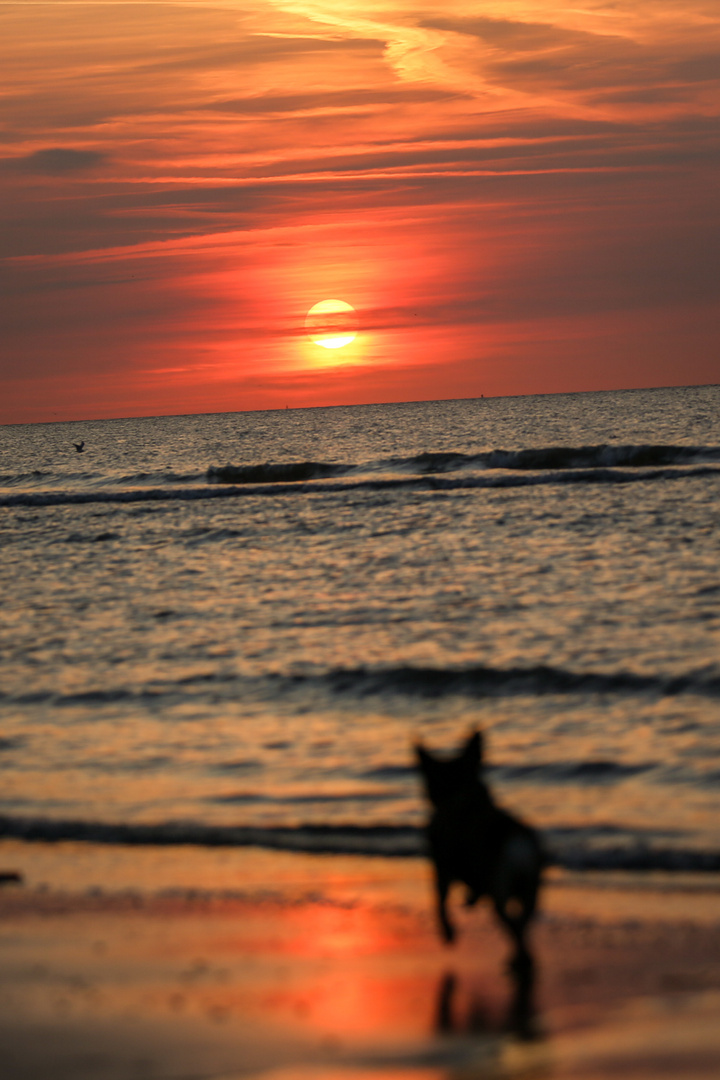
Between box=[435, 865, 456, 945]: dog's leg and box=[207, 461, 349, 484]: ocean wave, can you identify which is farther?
box=[207, 461, 349, 484]: ocean wave

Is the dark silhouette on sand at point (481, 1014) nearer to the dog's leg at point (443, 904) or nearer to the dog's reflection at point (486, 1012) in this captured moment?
the dog's reflection at point (486, 1012)

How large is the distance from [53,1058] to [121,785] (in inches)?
173

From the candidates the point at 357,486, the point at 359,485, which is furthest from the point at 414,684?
the point at 359,485

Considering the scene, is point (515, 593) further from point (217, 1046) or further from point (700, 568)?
point (217, 1046)

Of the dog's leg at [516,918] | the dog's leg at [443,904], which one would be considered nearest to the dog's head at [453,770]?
the dog's leg at [443,904]

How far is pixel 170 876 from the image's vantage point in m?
6.68

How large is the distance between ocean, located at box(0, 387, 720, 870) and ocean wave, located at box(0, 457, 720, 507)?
12.9 metres

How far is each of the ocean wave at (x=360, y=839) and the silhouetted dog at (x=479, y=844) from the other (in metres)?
1.90

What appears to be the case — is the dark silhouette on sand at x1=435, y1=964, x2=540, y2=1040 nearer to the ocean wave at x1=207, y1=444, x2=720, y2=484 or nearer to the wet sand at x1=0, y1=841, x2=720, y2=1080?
the wet sand at x1=0, y1=841, x2=720, y2=1080

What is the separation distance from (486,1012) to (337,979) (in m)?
0.74

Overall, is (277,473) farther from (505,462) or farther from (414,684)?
(414,684)

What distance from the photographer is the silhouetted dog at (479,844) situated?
4590 millimetres

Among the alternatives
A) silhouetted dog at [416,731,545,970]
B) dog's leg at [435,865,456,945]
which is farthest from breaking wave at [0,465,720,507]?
silhouetted dog at [416,731,545,970]

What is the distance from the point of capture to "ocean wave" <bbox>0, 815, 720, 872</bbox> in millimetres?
6621
